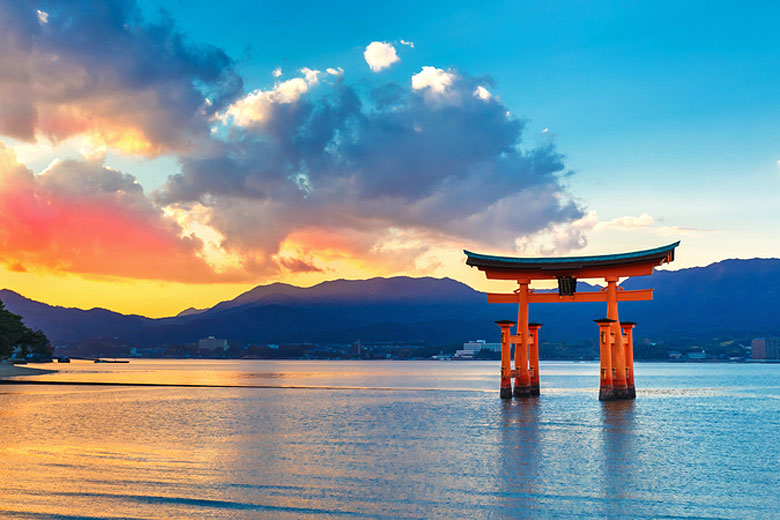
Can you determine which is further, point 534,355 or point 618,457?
point 534,355

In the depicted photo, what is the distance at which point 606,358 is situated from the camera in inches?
1845

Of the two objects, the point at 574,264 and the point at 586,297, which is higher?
the point at 574,264

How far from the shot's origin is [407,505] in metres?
17.5

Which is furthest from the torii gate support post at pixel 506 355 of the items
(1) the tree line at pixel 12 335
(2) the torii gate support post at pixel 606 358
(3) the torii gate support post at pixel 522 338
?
(1) the tree line at pixel 12 335

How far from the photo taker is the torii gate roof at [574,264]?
4581 centimetres

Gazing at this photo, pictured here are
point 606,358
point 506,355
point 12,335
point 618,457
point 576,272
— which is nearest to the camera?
point 618,457

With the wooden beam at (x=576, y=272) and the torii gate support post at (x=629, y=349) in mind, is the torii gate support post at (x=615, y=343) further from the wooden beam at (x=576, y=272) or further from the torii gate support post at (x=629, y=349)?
the torii gate support post at (x=629, y=349)

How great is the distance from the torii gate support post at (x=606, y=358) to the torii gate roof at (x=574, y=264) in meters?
3.74

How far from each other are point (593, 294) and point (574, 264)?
7.91 feet

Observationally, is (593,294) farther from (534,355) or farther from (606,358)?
(534,355)

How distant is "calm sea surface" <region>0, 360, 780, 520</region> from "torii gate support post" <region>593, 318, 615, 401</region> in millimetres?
2086

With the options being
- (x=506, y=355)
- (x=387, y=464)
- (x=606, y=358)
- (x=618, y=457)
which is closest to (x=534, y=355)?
(x=506, y=355)

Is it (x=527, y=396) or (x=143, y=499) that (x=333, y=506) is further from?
(x=527, y=396)

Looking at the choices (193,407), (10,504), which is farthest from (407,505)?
(193,407)
